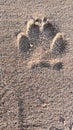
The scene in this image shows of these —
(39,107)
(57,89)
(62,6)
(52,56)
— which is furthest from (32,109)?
(62,6)

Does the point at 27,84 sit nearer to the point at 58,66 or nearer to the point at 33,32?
the point at 58,66

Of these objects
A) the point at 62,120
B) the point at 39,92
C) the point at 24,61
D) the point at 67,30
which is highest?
Answer: the point at 67,30

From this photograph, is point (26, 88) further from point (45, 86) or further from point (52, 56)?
point (52, 56)

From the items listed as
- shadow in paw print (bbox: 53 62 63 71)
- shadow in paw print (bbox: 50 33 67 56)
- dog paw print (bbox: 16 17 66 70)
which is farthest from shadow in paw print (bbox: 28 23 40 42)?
shadow in paw print (bbox: 53 62 63 71)

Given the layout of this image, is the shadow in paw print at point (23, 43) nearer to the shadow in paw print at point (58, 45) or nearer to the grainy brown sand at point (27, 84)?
the grainy brown sand at point (27, 84)

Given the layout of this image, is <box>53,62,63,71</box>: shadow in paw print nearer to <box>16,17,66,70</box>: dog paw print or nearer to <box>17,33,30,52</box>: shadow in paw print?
<box>16,17,66,70</box>: dog paw print

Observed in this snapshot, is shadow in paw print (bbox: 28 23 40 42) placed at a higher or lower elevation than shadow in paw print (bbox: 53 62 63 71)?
higher
